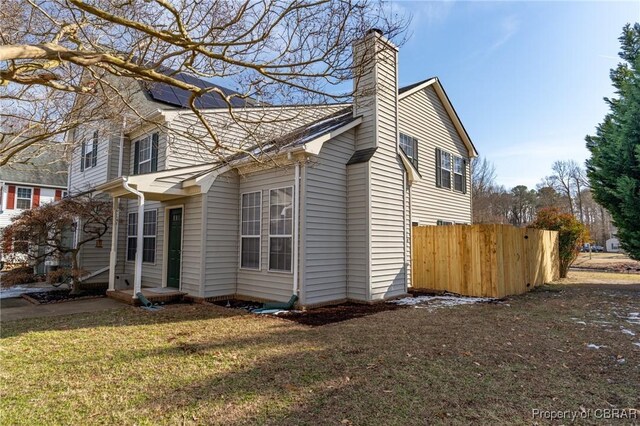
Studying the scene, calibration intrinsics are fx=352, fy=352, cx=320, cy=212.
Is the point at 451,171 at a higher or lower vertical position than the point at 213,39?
lower

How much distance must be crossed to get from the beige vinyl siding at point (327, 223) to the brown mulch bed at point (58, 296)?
6843 millimetres

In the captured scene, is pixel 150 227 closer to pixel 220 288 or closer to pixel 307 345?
pixel 220 288

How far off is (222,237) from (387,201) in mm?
4438

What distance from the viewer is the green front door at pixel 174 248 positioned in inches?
388

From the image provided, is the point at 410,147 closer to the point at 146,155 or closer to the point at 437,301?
the point at 437,301

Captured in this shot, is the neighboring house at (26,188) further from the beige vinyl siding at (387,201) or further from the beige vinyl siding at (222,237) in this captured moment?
the beige vinyl siding at (387,201)

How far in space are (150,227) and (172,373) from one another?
27.1 ft

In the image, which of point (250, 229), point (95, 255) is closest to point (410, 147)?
point (250, 229)

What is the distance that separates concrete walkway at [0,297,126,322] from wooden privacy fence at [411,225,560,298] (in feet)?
28.2

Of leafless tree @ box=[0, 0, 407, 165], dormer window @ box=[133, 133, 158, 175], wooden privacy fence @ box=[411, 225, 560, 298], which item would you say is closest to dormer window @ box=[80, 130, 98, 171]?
dormer window @ box=[133, 133, 158, 175]

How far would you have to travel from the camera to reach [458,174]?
608 inches

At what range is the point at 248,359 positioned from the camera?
179 inches

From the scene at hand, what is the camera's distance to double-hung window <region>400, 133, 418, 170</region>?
479 inches

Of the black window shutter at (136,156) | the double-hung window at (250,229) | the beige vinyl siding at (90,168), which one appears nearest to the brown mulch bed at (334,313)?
the double-hung window at (250,229)
